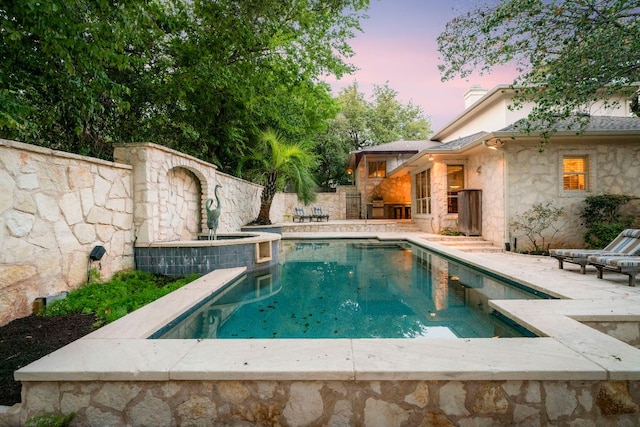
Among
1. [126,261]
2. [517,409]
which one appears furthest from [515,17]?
[126,261]

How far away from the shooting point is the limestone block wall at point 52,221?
317 cm

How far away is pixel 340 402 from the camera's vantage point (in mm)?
1812

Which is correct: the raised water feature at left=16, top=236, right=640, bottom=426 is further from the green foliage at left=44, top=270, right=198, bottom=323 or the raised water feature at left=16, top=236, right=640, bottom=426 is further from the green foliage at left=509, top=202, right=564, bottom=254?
the green foliage at left=509, top=202, right=564, bottom=254

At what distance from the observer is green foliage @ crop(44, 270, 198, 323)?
3340 millimetres

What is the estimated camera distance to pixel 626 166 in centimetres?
748

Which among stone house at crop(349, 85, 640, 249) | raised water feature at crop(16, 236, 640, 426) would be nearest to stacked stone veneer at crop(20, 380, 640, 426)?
raised water feature at crop(16, 236, 640, 426)

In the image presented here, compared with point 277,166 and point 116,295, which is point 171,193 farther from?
point 277,166

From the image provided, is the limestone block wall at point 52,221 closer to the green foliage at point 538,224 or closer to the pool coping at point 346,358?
the pool coping at point 346,358

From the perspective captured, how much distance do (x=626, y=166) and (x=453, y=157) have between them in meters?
4.24

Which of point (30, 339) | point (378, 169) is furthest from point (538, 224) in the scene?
point (378, 169)

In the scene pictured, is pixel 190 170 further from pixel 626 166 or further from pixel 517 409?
pixel 626 166

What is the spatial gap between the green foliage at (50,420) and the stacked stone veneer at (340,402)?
0.03 m

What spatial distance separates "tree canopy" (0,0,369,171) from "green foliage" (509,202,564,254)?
6.93 meters

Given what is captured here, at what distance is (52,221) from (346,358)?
158 inches
